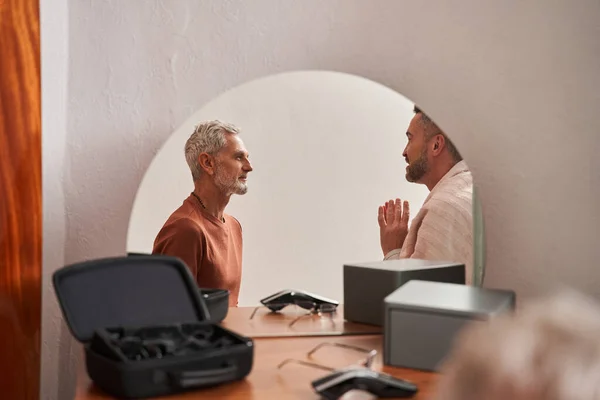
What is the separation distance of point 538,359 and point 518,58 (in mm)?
1393

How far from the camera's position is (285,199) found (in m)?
1.69

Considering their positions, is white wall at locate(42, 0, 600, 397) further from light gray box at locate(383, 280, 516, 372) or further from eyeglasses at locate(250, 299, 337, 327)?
light gray box at locate(383, 280, 516, 372)

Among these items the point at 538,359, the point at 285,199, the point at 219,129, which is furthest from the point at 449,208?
the point at 538,359

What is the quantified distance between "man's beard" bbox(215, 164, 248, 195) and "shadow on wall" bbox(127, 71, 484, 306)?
0.6 inches

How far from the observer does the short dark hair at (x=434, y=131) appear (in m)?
1.76

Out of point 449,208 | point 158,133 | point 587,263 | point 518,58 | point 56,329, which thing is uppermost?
point 518,58

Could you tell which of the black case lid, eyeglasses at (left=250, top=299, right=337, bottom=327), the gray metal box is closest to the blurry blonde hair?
the black case lid

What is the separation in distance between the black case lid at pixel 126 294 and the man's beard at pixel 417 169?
22.9 inches

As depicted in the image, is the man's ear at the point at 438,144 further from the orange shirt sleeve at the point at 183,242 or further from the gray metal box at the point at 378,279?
the orange shirt sleeve at the point at 183,242

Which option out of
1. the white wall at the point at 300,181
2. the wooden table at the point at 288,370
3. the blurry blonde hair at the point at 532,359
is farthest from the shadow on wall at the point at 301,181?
the blurry blonde hair at the point at 532,359

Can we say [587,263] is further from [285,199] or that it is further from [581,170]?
[285,199]

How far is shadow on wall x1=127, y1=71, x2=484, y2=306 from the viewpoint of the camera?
1.66 metres

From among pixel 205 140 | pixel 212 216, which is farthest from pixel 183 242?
pixel 205 140

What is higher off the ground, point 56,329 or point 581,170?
point 581,170
